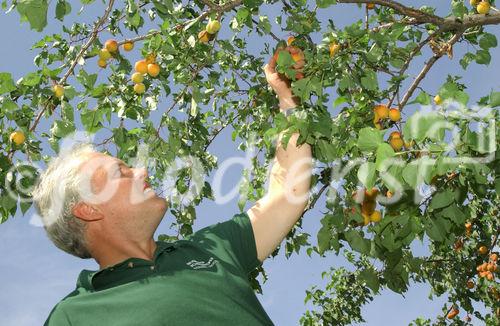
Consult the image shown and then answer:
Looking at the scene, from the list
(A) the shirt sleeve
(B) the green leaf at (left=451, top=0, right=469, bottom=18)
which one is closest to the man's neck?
(A) the shirt sleeve

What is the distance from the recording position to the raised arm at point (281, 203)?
2.33 m

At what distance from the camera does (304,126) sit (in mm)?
2479

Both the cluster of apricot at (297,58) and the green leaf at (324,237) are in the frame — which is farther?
→ the green leaf at (324,237)

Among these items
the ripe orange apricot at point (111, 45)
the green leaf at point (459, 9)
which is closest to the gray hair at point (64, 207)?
the ripe orange apricot at point (111, 45)

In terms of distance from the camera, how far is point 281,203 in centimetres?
237

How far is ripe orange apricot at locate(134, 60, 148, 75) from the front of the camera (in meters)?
3.59

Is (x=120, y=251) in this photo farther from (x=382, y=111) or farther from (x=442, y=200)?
(x=382, y=111)

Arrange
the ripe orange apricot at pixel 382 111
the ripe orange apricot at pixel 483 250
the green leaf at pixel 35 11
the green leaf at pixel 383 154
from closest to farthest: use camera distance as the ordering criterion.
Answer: the green leaf at pixel 383 154 → the green leaf at pixel 35 11 → the ripe orange apricot at pixel 382 111 → the ripe orange apricot at pixel 483 250

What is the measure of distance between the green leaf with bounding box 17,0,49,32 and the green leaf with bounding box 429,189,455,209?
2.08 m

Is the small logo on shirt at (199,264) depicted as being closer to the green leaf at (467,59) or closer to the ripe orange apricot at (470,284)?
the green leaf at (467,59)

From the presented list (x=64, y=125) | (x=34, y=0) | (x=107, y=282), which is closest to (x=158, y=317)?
(x=107, y=282)

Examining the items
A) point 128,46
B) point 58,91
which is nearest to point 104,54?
point 128,46

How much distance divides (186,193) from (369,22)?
2033mm

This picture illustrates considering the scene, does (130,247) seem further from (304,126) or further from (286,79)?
(286,79)
